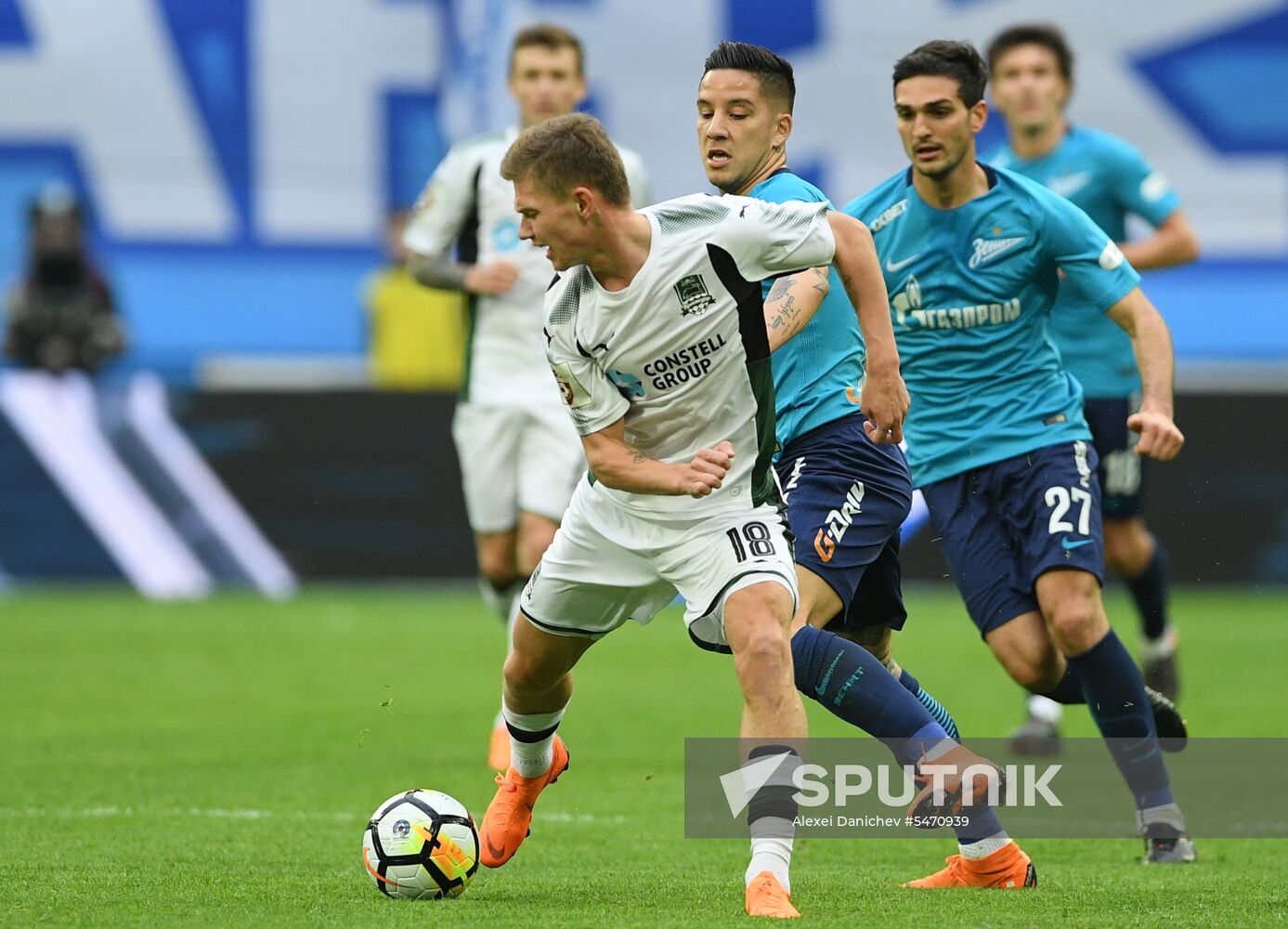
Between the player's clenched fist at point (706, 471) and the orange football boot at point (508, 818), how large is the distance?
1203 millimetres

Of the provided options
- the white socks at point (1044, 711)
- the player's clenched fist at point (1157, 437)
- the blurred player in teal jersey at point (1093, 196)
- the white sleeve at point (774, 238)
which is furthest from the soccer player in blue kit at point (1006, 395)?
the white socks at point (1044, 711)

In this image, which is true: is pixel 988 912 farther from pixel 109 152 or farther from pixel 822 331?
pixel 109 152

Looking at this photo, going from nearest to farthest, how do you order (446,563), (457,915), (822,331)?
(457,915), (822,331), (446,563)

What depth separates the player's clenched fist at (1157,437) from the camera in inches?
212

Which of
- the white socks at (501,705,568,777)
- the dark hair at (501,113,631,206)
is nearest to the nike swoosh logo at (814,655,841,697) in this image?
the white socks at (501,705,568,777)

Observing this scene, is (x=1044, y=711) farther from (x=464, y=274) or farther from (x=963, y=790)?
(x=963, y=790)

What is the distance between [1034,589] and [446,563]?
935cm

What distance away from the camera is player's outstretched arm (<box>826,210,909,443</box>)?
5035 mm

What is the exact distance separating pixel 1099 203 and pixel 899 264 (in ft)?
6.67

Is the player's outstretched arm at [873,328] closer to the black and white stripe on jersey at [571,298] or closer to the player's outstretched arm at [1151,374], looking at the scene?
the black and white stripe on jersey at [571,298]

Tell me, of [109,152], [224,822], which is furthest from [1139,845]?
[109,152]

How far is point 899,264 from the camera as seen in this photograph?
20.9 ft

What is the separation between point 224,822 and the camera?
635 centimetres

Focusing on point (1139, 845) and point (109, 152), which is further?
point (109, 152)
